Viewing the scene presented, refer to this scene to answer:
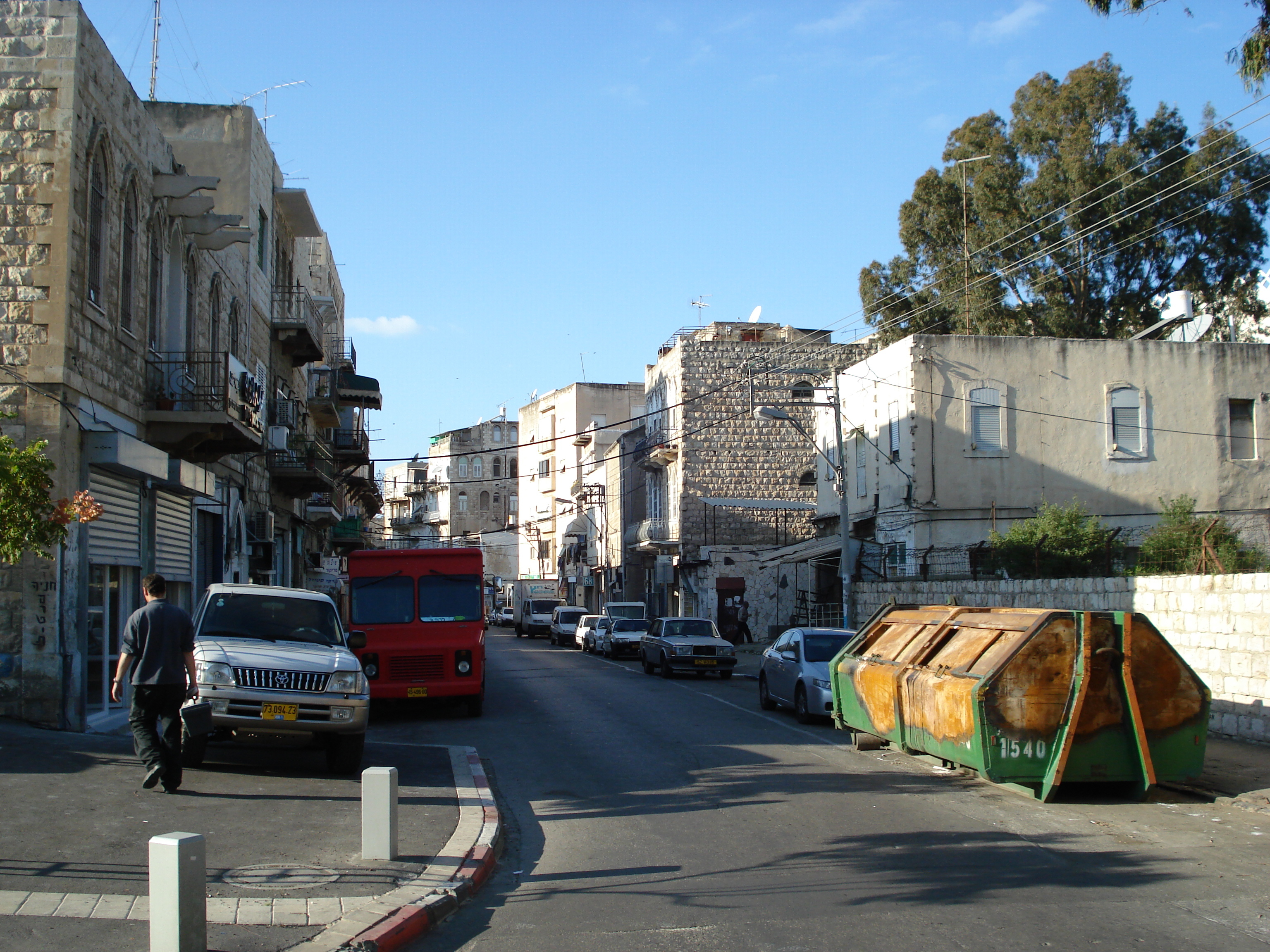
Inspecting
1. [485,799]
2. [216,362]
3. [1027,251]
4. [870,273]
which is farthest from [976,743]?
[870,273]

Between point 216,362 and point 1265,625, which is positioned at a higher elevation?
point 216,362

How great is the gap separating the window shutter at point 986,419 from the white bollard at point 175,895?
2929 cm

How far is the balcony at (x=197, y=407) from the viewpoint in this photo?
1761 centimetres

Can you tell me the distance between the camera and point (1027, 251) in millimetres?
41594

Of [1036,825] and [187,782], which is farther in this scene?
[187,782]

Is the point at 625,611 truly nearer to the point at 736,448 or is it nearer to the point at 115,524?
the point at 736,448

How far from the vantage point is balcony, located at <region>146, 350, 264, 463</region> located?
17.6 m

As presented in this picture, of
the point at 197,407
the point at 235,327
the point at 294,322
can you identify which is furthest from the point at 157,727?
the point at 294,322

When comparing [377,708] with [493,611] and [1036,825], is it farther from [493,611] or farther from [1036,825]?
[493,611]

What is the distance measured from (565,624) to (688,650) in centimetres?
2185

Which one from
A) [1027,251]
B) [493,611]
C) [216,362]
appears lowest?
[493,611]

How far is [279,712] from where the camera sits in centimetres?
1114

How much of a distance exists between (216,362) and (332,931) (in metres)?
14.6

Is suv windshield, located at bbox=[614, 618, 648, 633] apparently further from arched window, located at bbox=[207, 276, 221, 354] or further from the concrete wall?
the concrete wall
